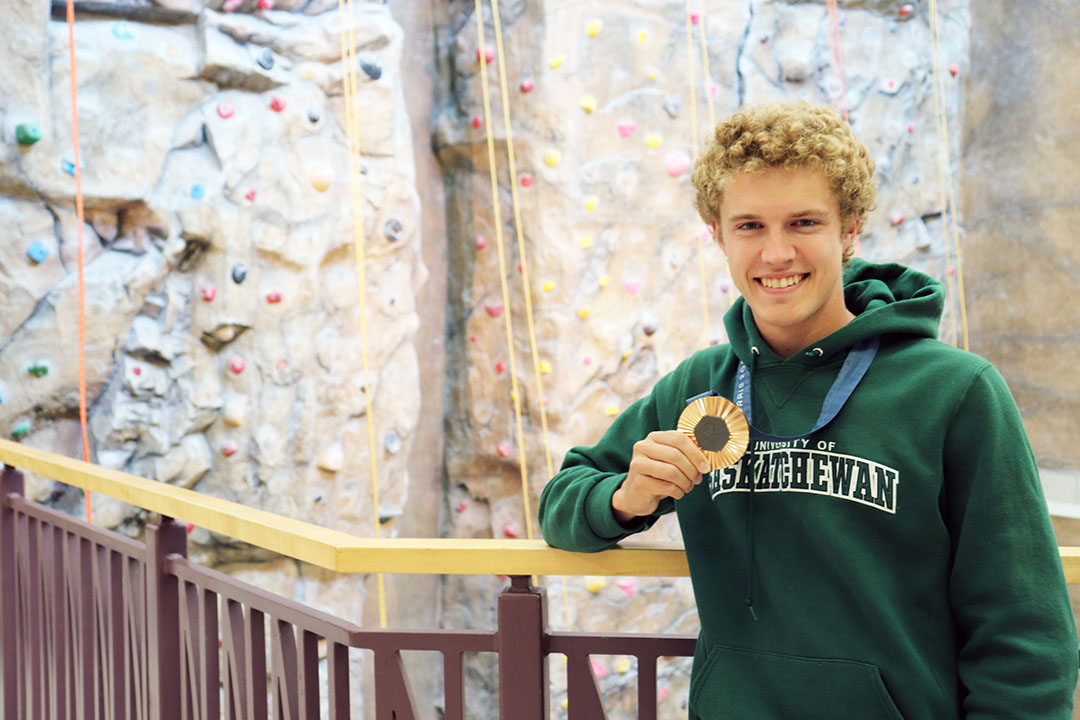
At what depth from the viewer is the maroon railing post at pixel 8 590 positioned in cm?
203

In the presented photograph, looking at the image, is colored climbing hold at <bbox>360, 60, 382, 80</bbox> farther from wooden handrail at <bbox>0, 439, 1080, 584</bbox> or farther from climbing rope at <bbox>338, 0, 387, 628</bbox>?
wooden handrail at <bbox>0, 439, 1080, 584</bbox>

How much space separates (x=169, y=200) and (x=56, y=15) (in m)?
0.67

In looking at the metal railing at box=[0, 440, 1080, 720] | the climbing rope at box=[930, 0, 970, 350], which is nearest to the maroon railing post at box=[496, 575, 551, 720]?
the metal railing at box=[0, 440, 1080, 720]

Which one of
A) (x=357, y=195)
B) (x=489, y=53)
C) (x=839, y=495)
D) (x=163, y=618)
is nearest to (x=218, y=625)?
(x=163, y=618)

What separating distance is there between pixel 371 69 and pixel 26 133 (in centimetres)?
135

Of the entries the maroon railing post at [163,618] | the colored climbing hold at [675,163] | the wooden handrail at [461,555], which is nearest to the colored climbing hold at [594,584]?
the colored climbing hold at [675,163]

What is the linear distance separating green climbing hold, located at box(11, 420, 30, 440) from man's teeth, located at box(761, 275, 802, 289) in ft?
9.52

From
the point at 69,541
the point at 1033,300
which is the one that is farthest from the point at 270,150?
the point at 1033,300

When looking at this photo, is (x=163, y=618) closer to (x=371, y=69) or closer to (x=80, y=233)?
(x=80, y=233)

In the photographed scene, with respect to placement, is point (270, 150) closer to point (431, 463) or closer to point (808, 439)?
point (431, 463)

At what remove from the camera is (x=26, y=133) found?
315cm

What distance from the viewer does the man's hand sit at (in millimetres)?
967

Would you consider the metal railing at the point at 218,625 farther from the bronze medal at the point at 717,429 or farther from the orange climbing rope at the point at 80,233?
the orange climbing rope at the point at 80,233

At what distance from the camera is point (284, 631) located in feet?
4.17
